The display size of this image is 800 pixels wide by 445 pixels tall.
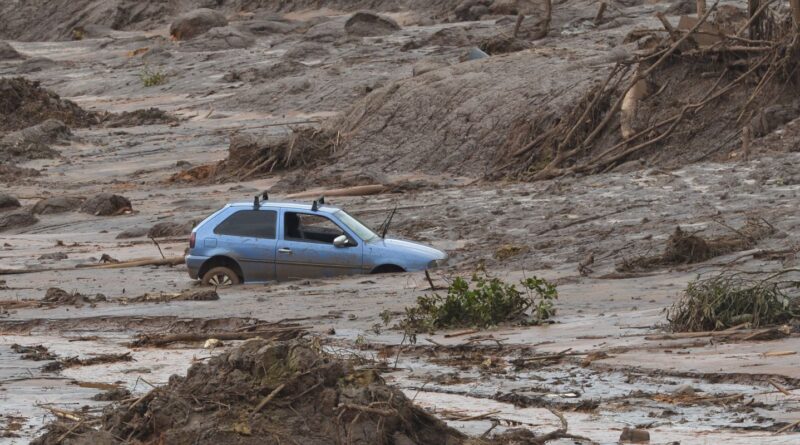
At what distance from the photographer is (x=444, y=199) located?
25.4 metres

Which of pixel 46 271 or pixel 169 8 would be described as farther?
pixel 169 8

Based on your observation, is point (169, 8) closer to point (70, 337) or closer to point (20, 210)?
point (20, 210)

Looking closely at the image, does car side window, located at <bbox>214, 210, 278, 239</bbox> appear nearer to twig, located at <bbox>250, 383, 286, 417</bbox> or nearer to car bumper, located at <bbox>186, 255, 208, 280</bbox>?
car bumper, located at <bbox>186, 255, 208, 280</bbox>

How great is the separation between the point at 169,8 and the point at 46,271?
159ft

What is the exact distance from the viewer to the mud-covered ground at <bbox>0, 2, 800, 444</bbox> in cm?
1055

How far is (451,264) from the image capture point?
1967cm

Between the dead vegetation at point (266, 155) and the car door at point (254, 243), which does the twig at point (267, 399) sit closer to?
the car door at point (254, 243)

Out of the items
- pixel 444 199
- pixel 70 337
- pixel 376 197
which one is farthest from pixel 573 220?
pixel 70 337

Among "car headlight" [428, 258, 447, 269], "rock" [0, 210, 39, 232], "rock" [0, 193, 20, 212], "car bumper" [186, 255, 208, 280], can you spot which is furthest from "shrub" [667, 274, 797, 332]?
"rock" [0, 193, 20, 212]

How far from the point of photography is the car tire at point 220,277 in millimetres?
18781

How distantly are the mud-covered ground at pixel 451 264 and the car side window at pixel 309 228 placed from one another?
59 centimetres

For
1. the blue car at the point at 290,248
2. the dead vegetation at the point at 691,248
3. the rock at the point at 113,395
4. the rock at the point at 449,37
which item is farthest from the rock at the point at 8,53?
the rock at the point at 113,395

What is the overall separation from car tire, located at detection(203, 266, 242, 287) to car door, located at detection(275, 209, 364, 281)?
22.0 inches

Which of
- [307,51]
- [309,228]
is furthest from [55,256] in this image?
[307,51]
